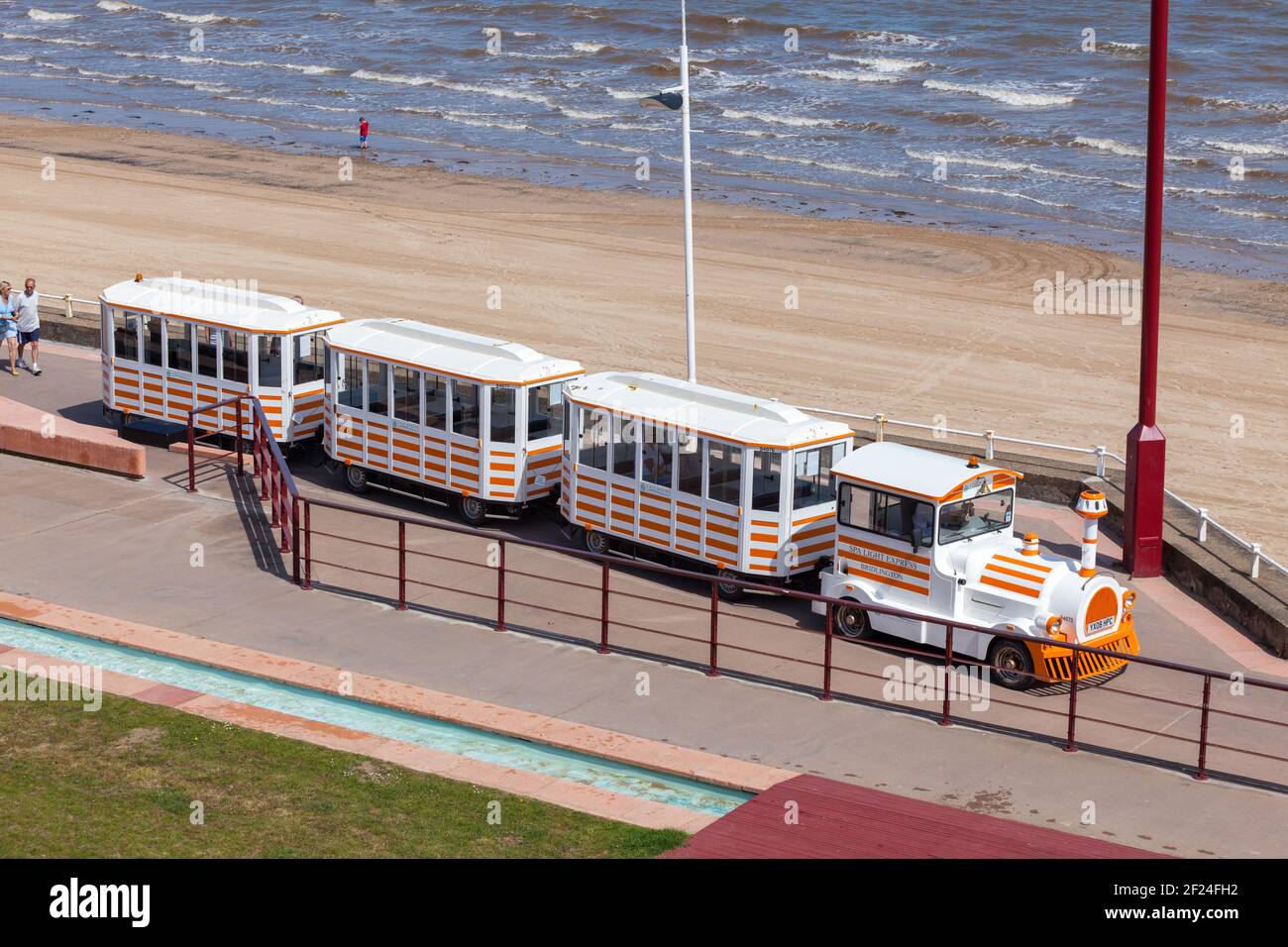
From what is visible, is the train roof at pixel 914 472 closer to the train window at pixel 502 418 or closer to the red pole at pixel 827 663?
the red pole at pixel 827 663

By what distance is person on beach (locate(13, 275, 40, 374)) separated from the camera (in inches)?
1065

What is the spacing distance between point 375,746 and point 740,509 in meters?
5.91

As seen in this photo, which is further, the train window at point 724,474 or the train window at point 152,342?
the train window at point 152,342

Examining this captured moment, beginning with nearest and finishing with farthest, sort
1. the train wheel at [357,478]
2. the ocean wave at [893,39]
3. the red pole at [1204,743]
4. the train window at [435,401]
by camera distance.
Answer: the red pole at [1204,743] < the train window at [435,401] < the train wheel at [357,478] < the ocean wave at [893,39]

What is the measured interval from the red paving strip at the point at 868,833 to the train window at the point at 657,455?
6.47 metres

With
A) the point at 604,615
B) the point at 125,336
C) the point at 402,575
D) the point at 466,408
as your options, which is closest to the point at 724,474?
the point at 604,615

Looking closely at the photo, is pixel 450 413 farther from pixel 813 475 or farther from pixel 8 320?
pixel 8 320

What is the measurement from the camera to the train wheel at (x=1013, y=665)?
55.1 feet

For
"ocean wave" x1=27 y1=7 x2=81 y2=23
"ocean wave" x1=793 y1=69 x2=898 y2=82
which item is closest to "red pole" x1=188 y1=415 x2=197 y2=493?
"ocean wave" x1=793 y1=69 x2=898 y2=82

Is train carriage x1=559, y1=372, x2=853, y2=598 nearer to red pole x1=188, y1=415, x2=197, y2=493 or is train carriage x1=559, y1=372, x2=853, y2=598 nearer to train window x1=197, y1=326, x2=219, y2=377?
red pole x1=188, y1=415, x2=197, y2=493

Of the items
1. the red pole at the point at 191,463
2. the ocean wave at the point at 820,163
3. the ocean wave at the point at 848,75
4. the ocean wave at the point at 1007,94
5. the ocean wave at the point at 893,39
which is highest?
the ocean wave at the point at 893,39

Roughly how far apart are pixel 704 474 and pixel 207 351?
8.07 meters

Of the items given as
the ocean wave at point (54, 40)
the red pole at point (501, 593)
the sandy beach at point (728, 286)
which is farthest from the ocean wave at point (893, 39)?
the red pole at point (501, 593)

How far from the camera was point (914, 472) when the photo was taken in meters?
18.0
